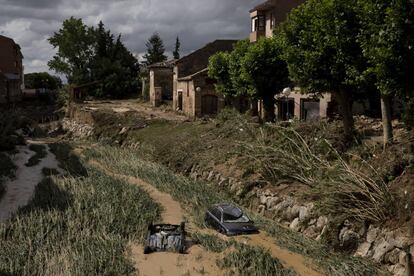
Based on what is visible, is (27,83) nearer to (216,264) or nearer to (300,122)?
(300,122)

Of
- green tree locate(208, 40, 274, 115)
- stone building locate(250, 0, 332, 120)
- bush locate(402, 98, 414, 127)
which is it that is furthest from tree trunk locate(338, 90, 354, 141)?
stone building locate(250, 0, 332, 120)

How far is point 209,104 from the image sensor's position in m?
46.0

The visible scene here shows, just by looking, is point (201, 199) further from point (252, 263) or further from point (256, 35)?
point (256, 35)

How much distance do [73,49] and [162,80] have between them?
24.5 metres

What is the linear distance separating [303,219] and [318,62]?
7.84 m

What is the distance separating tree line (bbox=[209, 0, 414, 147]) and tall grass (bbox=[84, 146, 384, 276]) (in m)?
6.23

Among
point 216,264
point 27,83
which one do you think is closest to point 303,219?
point 216,264

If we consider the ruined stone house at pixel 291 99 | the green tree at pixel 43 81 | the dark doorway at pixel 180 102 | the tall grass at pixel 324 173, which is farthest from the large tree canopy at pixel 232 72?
the green tree at pixel 43 81

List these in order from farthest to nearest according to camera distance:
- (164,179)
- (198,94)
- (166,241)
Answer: (198,94) < (164,179) < (166,241)

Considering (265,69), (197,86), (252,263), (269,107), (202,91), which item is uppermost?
(265,69)

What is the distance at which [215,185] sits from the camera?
24969mm

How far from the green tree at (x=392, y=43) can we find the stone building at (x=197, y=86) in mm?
28126

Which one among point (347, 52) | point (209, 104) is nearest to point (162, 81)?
point (209, 104)

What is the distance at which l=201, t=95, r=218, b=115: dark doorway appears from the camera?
4581cm
